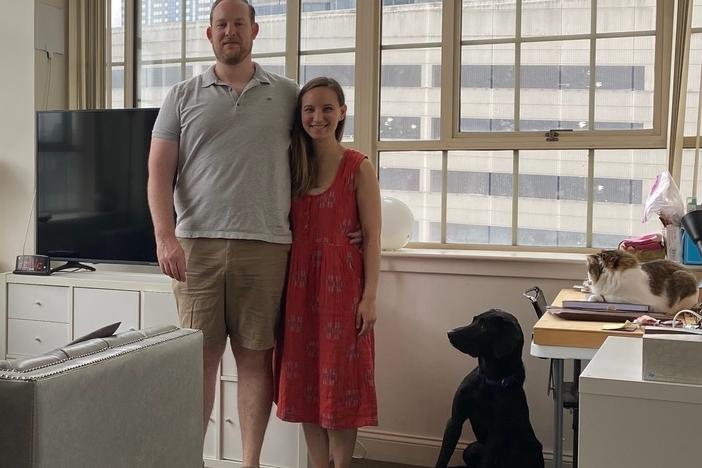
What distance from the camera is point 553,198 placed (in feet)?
9.93

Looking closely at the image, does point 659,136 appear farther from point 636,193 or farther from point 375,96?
point 375,96

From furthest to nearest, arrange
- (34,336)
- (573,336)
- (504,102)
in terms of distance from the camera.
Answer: (34,336) → (504,102) → (573,336)

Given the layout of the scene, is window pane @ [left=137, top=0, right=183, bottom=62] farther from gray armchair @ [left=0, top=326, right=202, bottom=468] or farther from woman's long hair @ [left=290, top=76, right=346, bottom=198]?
gray armchair @ [left=0, top=326, right=202, bottom=468]

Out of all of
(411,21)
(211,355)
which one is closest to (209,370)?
(211,355)

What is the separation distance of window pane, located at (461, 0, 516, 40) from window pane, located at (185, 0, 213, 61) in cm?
123

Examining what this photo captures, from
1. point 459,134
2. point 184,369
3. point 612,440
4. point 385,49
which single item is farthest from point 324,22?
point 612,440

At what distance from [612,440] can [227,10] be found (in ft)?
6.02

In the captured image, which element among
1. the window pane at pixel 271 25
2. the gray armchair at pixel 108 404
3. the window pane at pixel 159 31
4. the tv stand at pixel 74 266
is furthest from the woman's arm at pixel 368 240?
the window pane at pixel 159 31

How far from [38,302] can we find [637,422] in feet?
9.28

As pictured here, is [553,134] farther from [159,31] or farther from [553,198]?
[159,31]

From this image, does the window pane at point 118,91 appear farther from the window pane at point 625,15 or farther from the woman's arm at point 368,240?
the window pane at point 625,15

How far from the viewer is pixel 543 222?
305 cm

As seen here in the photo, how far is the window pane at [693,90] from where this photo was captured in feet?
9.08

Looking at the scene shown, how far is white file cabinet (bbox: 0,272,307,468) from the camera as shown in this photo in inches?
110
